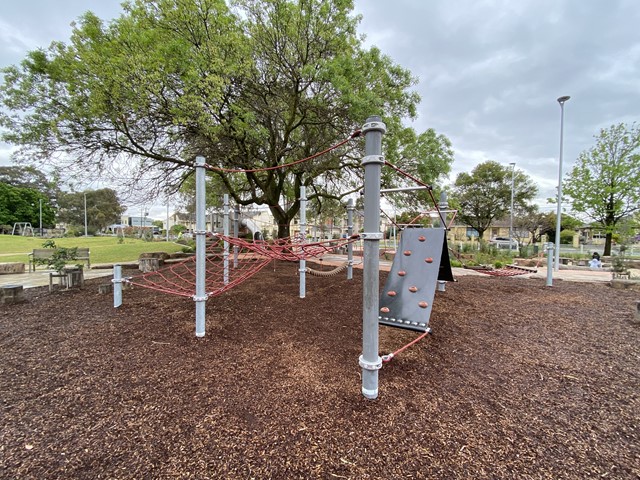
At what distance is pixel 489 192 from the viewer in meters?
Result: 24.1

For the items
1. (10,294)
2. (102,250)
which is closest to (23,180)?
(102,250)

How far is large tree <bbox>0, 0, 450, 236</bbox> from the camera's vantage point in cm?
539

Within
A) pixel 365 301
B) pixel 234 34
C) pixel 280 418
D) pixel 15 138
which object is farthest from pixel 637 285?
pixel 15 138

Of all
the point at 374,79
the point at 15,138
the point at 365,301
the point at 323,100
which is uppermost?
the point at 374,79

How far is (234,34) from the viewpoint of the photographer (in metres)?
5.71

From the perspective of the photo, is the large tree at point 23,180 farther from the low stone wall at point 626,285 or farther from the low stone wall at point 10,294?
the low stone wall at point 626,285

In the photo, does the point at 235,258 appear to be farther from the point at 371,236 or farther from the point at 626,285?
the point at 626,285

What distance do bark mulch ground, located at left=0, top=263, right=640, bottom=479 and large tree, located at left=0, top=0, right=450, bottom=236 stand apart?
14.4 feet

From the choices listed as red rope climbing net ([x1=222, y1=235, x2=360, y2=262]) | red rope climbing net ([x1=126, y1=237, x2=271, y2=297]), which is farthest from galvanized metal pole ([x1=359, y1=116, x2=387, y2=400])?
red rope climbing net ([x1=126, y1=237, x2=271, y2=297])

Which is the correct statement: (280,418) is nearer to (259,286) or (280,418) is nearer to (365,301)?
(365,301)

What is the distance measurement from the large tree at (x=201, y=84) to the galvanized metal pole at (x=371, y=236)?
451cm

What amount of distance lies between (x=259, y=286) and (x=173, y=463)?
415 cm

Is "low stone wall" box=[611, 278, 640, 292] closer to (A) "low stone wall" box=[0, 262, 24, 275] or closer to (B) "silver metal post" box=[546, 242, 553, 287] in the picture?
(B) "silver metal post" box=[546, 242, 553, 287]

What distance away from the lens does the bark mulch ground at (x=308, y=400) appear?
143cm
